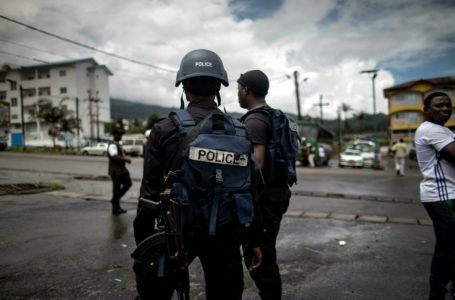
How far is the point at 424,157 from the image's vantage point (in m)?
3.11

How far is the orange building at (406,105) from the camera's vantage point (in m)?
55.3

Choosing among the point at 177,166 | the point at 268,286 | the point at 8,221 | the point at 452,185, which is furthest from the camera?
the point at 8,221

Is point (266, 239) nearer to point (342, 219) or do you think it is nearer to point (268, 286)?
point (268, 286)

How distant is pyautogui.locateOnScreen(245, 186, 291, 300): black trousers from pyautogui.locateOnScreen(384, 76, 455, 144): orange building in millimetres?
57323

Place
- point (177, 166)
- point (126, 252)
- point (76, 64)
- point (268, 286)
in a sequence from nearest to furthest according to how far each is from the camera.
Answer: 1. point (177, 166)
2. point (268, 286)
3. point (126, 252)
4. point (76, 64)

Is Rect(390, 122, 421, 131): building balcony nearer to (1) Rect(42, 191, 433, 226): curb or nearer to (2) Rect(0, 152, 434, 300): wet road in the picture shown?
(2) Rect(0, 152, 434, 300): wet road

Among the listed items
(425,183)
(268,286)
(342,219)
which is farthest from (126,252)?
(342,219)

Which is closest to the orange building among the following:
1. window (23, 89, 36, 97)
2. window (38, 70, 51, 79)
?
window (38, 70, 51, 79)

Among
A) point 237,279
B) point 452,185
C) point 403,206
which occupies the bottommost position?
point 403,206

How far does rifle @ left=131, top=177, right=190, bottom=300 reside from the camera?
1895 millimetres

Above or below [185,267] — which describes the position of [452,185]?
above

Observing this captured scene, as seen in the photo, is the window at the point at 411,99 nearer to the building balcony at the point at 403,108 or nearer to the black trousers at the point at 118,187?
the building balcony at the point at 403,108

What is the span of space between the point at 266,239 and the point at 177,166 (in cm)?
121

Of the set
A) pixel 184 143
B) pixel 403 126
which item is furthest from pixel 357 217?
pixel 403 126
